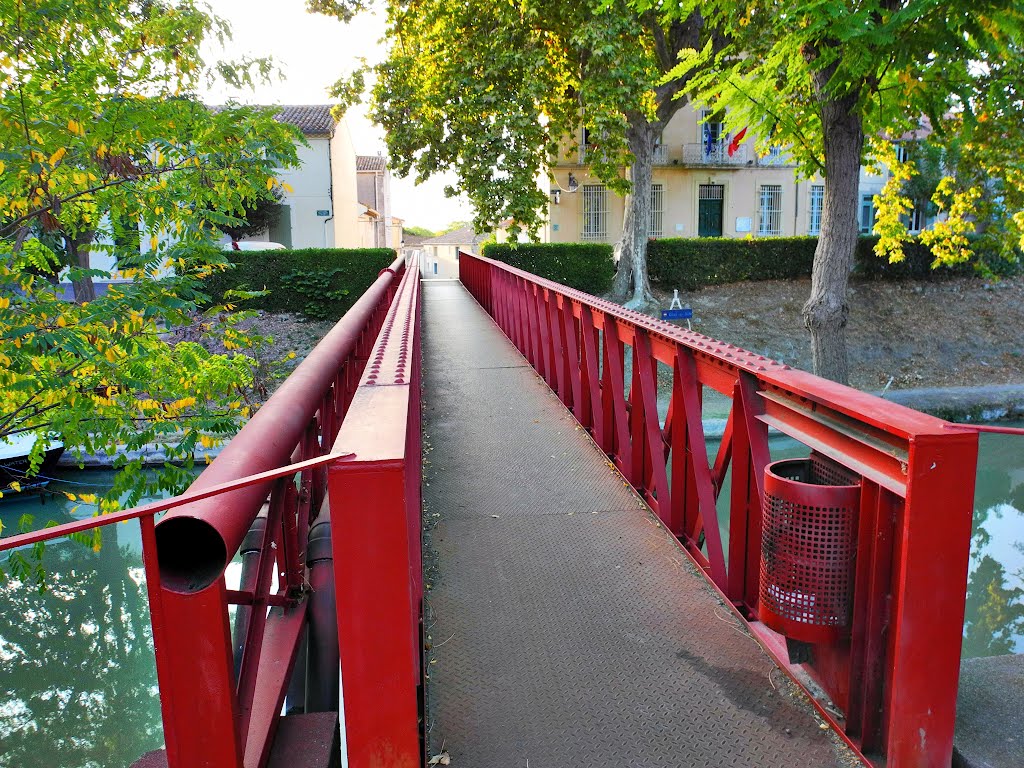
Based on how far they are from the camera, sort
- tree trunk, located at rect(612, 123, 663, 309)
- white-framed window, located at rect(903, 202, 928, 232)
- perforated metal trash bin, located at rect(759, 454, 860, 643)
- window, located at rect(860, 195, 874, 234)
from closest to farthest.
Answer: perforated metal trash bin, located at rect(759, 454, 860, 643) → tree trunk, located at rect(612, 123, 663, 309) → white-framed window, located at rect(903, 202, 928, 232) → window, located at rect(860, 195, 874, 234)

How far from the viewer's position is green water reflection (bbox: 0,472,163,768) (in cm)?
805

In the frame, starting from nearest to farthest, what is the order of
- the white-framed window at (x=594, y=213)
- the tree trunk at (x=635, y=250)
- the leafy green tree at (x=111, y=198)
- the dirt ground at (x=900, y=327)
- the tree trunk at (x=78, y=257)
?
the leafy green tree at (x=111, y=198) → the tree trunk at (x=78, y=257) → the tree trunk at (x=635, y=250) → the dirt ground at (x=900, y=327) → the white-framed window at (x=594, y=213)

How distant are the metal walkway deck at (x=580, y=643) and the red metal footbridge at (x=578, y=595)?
12 millimetres

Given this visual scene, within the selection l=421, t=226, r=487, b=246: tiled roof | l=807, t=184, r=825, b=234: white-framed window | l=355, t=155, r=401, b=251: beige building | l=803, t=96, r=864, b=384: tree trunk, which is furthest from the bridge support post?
l=421, t=226, r=487, b=246: tiled roof

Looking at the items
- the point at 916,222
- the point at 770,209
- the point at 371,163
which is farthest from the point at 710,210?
the point at 371,163

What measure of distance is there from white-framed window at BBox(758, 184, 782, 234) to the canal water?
20920 millimetres

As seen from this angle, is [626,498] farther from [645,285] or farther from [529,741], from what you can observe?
[645,285]

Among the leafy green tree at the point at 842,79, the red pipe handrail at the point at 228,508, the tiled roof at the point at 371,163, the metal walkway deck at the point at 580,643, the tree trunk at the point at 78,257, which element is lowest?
the metal walkway deck at the point at 580,643

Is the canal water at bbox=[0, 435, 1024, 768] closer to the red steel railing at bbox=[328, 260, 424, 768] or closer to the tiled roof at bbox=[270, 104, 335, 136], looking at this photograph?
the red steel railing at bbox=[328, 260, 424, 768]

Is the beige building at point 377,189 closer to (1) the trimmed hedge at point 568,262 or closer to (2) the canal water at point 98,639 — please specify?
(1) the trimmed hedge at point 568,262

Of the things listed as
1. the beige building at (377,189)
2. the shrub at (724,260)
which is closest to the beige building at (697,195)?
the shrub at (724,260)

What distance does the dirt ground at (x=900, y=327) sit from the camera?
71.5ft

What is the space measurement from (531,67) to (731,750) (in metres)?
16.7

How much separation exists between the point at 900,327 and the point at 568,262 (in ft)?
32.0
